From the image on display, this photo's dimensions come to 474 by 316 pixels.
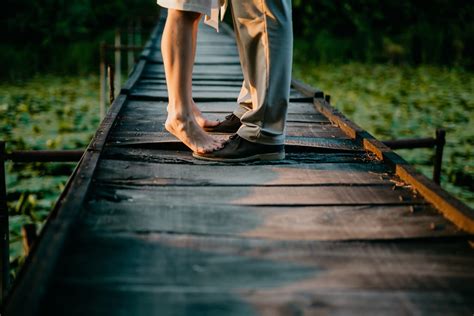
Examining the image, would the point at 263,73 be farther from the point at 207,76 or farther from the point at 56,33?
the point at 56,33

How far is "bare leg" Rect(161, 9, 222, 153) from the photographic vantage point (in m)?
2.08

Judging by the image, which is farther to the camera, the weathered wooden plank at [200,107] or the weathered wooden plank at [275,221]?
the weathered wooden plank at [200,107]

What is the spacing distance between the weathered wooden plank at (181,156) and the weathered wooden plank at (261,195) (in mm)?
309

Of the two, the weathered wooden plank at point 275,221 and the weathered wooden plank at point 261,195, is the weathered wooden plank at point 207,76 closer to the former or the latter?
the weathered wooden plank at point 261,195

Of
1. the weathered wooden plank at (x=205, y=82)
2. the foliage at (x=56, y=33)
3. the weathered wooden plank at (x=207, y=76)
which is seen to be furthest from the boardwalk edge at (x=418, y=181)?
the foliage at (x=56, y=33)

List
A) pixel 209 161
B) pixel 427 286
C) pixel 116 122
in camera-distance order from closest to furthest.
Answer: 1. pixel 427 286
2. pixel 209 161
3. pixel 116 122

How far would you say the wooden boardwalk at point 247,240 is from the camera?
1.16 metres

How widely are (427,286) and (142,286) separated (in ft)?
1.76

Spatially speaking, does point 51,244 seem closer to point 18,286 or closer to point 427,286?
point 18,286

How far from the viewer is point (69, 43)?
15648 mm

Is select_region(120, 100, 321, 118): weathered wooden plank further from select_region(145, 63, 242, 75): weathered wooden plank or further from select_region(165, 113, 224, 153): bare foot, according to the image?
select_region(145, 63, 242, 75): weathered wooden plank

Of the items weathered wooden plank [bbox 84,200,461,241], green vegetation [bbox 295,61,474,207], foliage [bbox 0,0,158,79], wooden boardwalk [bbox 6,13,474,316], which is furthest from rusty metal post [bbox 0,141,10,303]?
foliage [bbox 0,0,158,79]

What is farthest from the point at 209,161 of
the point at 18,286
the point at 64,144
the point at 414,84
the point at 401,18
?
the point at 401,18

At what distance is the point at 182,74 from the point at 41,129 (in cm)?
477
